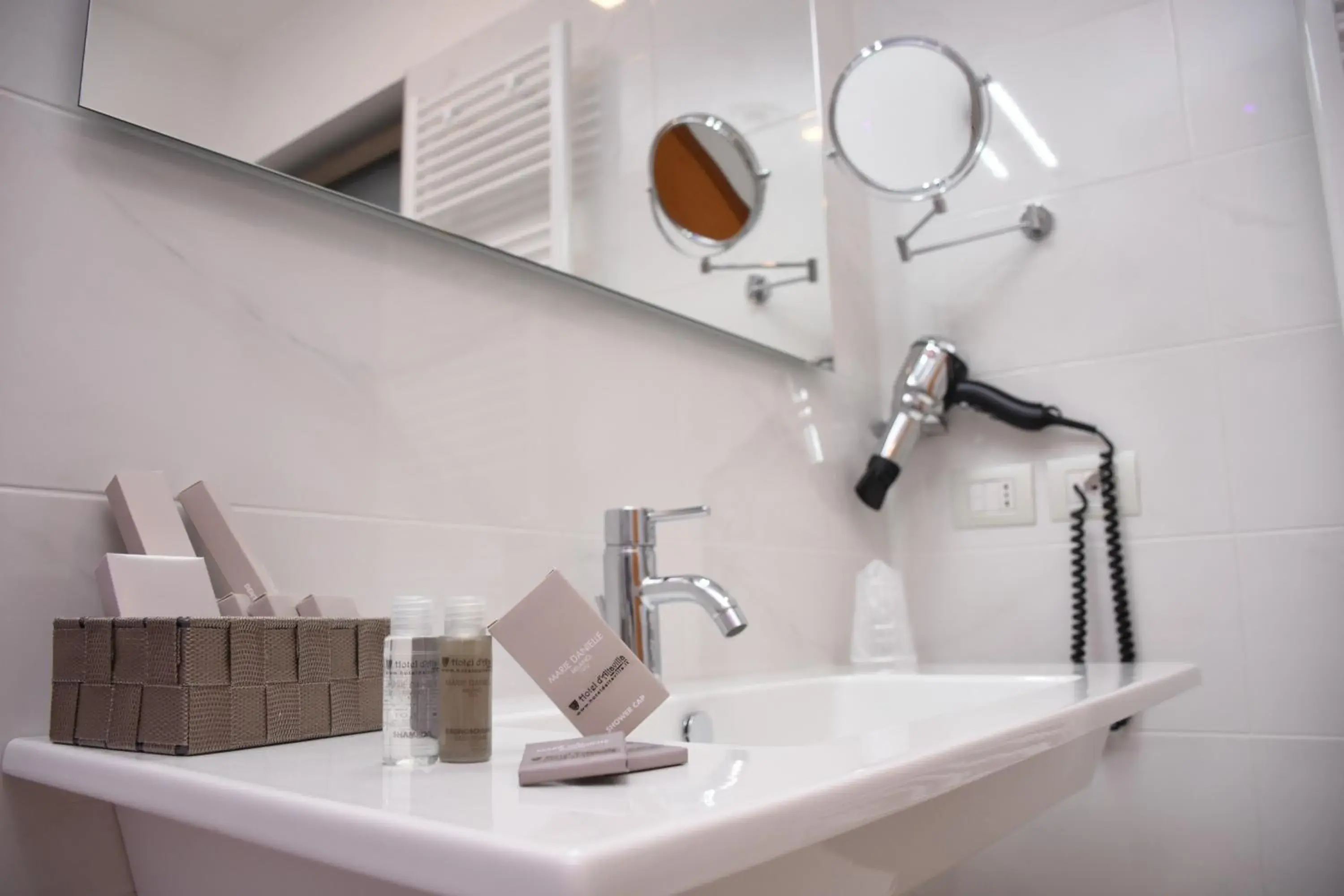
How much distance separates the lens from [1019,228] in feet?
5.27

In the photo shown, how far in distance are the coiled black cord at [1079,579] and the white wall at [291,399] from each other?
A: 51 cm

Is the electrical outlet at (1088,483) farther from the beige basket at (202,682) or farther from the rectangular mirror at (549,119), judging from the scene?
the beige basket at (202,682)

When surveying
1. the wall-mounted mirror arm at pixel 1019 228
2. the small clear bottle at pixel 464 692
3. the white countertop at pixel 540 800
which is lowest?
the white countertop at pixel 540 800

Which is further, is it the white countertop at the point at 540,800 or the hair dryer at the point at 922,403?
the hair dryer at the point at 922,403

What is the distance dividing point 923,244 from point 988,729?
4.24 feet

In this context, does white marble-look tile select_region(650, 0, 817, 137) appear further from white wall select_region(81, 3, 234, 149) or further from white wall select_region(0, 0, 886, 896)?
white wall select_region(81, 3, 234, 149)

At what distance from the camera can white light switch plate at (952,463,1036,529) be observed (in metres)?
1.57

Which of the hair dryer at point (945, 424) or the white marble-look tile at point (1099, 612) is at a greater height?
the hair dryer at point (945, 424)

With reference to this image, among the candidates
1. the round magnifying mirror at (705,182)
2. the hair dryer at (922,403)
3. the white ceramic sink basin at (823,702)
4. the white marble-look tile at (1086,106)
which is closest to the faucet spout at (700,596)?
the white ceramic sink basin at (823,702)

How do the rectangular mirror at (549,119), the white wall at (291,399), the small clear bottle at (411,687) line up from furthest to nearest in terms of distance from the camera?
the rectangular mirror at (549,119) → the white wall at (291,399) → the small clear bottle at (411,687)

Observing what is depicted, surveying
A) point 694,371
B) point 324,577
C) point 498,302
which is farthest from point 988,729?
point 694,371

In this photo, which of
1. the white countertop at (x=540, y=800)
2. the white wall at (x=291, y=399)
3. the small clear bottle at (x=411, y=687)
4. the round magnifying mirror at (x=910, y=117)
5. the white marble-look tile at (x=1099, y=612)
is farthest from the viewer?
the round magnifying mirror at (x=910, y=117)

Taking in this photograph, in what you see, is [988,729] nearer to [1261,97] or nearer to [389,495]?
[389,495]

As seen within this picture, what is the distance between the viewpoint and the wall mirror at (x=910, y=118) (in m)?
1.53
